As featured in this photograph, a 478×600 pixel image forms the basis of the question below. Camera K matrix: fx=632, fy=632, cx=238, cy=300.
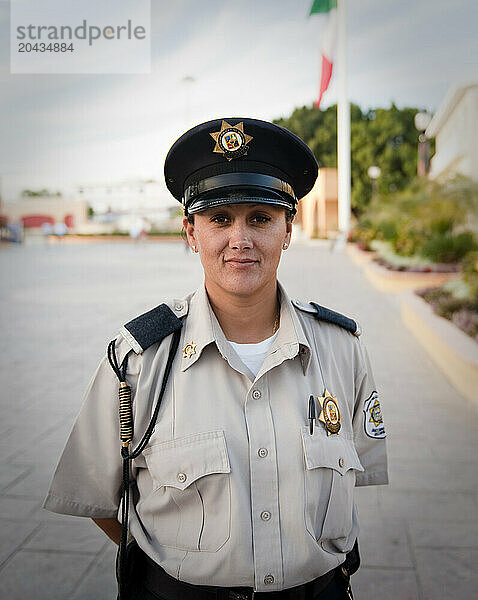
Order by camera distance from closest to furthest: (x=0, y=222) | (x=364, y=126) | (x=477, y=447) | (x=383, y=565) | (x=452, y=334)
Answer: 1. (x=383, y=565)
2. (x=477, y=447)
3. (x=452, y=334)
4. (x=0, y=222)
5. (x=364, y=126)

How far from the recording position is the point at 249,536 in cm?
145

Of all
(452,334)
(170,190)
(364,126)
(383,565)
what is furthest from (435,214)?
(364,126)

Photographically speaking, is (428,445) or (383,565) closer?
(383,565)

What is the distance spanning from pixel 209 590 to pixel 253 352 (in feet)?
1.92

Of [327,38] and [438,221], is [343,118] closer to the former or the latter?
[327,38]

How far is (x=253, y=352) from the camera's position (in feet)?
5.45

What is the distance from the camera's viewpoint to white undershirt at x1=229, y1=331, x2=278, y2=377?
164cm

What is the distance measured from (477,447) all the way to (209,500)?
3.42 meters

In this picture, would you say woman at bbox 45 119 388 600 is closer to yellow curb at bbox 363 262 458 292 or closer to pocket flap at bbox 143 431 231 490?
pocket flap at bbox 143 431 231 490

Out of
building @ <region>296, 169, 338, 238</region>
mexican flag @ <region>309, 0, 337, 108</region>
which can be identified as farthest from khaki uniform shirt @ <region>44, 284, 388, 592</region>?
building @ <region>296, 169, 338, 238</region>

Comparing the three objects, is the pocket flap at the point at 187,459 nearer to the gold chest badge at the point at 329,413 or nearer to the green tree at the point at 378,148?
the gold chest badge at the point at 329,413

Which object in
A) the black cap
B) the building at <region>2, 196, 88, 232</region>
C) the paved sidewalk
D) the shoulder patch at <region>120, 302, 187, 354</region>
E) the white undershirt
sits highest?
the building at <region>2, 196, 88, 232</region>

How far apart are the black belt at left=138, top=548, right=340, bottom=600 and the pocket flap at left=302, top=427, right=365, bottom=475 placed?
0.28 meters

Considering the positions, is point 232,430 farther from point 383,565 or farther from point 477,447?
point 477,447
